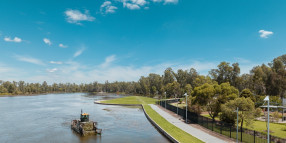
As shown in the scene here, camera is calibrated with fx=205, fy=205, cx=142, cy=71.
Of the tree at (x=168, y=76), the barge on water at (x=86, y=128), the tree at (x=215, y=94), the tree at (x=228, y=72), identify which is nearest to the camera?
the barge on water at (x=86, y=128)

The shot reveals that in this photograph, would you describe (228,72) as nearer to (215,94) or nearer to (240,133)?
(215,94)

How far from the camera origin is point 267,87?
6247cm

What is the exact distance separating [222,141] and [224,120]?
931cm

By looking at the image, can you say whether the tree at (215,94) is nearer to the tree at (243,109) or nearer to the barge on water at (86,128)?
the tree at (243,109)

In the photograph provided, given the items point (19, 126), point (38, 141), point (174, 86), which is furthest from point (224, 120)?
point (174, 86)

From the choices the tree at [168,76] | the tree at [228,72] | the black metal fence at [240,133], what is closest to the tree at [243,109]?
the black metal fence at [240,133]

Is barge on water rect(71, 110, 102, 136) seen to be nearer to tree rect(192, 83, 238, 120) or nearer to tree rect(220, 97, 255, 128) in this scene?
tree rect(192, 83, 238, 120)

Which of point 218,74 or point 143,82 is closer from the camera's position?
point 218,74

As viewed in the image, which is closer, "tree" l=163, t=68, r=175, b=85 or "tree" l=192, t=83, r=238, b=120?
"tree" l=192, t=83, r=238, b=120

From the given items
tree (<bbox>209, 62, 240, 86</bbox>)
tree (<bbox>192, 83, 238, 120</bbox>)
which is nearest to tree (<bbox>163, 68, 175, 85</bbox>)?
tree (<bbox>209, 62, 240, 86</bbox>)

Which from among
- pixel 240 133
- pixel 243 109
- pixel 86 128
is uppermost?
pixel 243 109

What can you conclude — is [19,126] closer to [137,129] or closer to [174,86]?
[137,129]

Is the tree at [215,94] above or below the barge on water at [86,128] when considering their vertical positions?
above

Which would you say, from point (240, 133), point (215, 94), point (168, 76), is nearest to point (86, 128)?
point (240, 133)
